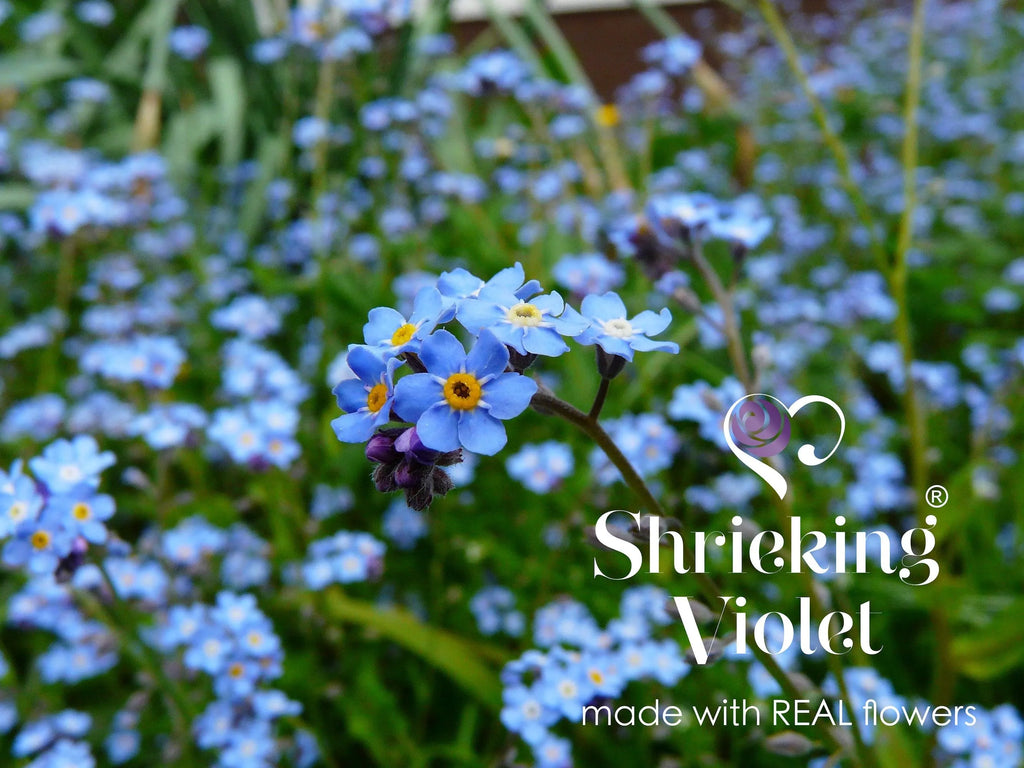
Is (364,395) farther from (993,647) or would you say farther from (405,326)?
(993,647)

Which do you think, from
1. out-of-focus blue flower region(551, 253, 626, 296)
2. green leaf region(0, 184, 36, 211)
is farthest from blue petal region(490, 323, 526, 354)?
green leaf region(0, 184, 36, 211)

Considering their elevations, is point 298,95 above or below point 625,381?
above

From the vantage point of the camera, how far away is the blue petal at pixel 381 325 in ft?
3.33

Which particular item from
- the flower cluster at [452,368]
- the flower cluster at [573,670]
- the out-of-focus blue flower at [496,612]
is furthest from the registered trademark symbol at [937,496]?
the flower cluster at [452,368]

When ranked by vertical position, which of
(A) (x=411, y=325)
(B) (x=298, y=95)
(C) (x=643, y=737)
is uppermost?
(A) (x=411, y=325)

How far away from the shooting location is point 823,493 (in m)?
2.50

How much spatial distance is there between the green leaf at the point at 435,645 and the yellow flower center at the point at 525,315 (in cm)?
114

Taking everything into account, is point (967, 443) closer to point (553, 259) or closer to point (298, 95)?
point (553, 259)

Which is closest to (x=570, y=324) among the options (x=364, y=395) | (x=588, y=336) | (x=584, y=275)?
(x=588, y=336)

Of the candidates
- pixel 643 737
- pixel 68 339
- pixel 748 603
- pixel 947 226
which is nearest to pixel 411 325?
pixel 643 737

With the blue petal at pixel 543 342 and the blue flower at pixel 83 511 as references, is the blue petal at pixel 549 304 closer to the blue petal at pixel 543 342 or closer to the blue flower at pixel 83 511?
the blue petal at pixel 543 342

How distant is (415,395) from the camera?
897 mm

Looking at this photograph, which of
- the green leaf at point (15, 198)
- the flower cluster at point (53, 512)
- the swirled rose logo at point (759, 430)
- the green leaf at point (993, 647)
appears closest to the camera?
the flower cluster at point (53, 512)

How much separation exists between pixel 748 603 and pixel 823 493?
525mm
